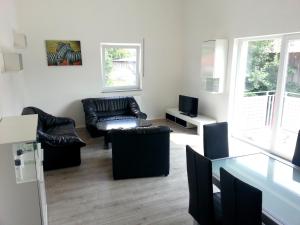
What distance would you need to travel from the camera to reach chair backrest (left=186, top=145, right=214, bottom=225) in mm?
1860

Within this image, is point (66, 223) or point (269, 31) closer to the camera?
point (66, 223)

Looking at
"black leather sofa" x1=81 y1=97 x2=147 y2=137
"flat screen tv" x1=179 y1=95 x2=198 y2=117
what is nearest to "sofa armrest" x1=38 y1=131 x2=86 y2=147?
"black leather sofa" x1=81 y1=97 x2=147 y2=137

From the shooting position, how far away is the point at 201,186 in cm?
197

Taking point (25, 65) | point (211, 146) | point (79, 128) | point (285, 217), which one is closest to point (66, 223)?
point (211, 146)

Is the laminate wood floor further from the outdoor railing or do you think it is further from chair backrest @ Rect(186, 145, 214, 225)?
the outdoor railing

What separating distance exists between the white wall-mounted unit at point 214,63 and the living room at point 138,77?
0.32 feet

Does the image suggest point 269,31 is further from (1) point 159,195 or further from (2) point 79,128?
(2) point 79,128

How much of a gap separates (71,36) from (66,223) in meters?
4.23

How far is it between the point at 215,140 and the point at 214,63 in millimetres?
2791

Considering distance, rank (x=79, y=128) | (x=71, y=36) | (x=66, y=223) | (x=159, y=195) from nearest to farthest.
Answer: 1. (x=66, y=223)
2. (x=159, y=195)
3. (x=71, y=36)
4. (x=79, y=128)

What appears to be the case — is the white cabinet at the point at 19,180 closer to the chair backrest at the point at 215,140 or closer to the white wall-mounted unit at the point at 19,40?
the chair backrest at the point at 215,140

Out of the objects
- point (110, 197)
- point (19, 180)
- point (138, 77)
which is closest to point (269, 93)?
point (138, 77)

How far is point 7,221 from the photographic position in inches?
76.5

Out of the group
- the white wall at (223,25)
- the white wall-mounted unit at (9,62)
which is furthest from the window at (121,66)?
the white wall-mounted unit at (9,62)
